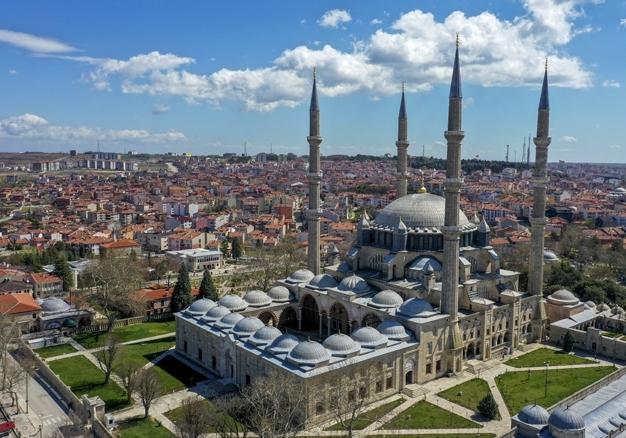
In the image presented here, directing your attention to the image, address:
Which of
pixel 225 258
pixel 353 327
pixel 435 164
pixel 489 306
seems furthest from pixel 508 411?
pixel 435 164

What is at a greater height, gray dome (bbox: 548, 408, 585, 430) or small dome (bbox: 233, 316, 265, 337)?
small dome (bbox: 233, 316, 265, 337)

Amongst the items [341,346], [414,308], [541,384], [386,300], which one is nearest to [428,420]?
[341,346]

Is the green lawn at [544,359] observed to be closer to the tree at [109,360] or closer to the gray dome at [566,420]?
the gray dome at [566,420]

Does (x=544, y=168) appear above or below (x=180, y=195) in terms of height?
above

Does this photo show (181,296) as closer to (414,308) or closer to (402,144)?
(414,308)

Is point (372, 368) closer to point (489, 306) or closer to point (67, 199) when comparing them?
point (489, 306)

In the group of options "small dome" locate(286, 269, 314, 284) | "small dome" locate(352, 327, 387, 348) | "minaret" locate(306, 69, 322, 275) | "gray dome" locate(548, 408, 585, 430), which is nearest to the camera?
"gray dome" locate(548, 408, 585, 430)

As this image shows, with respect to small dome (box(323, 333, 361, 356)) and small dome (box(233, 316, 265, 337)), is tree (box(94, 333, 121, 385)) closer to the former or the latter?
small dome (box(233, 316, 265, 337))

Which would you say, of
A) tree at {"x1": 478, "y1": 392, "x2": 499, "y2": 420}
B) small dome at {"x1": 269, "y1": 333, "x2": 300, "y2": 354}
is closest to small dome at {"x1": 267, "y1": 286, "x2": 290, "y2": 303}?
small dome at {"x1": 269, "y1": 333, "x2": 300, "y2": 354}
